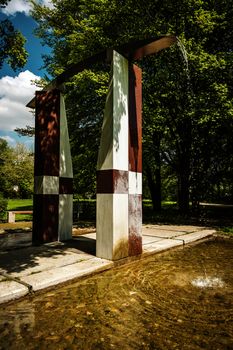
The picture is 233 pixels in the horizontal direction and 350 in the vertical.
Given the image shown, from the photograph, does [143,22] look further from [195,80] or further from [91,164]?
[91,164]

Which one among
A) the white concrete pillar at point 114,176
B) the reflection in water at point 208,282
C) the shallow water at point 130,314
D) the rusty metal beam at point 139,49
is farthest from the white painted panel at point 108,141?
the reflection in water at point 208,282

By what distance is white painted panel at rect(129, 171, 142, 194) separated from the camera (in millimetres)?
5568

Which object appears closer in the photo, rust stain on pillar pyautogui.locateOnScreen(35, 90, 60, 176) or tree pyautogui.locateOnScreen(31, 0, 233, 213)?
rust stain on pillar pyautogui.locateOnScreen(35, 90, 60, 176)

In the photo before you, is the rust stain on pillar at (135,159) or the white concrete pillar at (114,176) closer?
the white concrete pillar at (114,176)

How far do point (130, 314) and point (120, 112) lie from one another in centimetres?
362

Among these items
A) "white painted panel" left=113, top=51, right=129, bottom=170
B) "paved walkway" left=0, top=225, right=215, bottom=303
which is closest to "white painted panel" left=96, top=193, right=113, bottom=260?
"paved walkway" left=0, top=225, right=215, bottom=303

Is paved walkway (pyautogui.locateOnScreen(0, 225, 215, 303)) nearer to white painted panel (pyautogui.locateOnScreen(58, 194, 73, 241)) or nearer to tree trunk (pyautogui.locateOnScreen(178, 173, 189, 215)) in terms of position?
white painted panel (pyautogui.locateOnScreen(58, 194, 73, 241))

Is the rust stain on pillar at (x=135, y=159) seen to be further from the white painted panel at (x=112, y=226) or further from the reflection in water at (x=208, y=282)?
the reflection in water at (x=208, y=282)

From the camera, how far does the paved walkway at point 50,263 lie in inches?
145

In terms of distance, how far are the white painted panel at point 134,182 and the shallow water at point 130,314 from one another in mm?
1637

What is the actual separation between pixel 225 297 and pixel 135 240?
2.27 meters

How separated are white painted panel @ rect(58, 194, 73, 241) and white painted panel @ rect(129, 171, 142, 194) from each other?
234 cm

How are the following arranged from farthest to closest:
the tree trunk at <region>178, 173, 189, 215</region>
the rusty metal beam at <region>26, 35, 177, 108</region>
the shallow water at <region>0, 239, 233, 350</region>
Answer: the tree trunk at <region>178, 173, 189, 215</region>, the rusty metal beam at <region>26, 35, 177, 108</region>, the shallow water at <region>0, 239, 233, 350</region>

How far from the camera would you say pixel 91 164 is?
14.8 m
